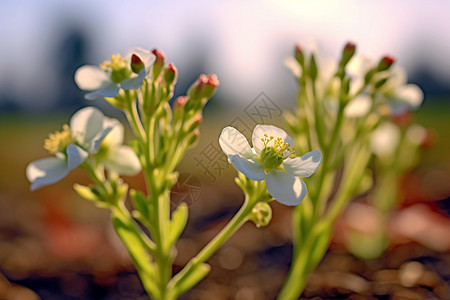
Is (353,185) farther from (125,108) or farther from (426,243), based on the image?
(125,108)

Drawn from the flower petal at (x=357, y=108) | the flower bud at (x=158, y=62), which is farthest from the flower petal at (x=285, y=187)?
the flower petal at (x=357, y=108)

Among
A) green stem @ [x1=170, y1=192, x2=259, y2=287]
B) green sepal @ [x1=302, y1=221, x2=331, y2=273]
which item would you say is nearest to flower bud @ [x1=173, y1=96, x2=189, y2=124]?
green stem @ [x1=170, y1=192, x2=259, y2=287]

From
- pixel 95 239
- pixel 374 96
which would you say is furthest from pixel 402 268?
pixel 95 239

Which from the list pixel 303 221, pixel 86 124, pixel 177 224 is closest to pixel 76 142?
pixel 86 124

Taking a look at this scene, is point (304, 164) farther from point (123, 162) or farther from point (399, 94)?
point (399, 94)

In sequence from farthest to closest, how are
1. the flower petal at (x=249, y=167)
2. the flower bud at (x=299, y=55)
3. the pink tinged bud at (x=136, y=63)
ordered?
the flower bud at (x=299, y=55) → the pink tinged bud at (x=136, y=63) → the flower petal at (x=249, y=167)

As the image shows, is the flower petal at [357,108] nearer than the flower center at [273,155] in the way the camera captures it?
No

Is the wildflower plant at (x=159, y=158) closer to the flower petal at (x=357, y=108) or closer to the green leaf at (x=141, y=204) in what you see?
the green leaf at (x=141, y=204)
